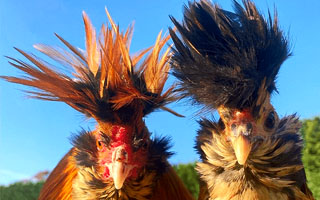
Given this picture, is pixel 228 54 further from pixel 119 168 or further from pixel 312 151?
pixel 312 151

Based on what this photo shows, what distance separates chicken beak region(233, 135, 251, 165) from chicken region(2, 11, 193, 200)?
755 millimetres

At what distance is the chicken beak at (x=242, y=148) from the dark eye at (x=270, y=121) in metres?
0.28

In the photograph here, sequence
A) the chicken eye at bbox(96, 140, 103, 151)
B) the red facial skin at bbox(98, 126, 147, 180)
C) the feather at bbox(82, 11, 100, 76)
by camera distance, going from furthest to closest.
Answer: the feather at bbox(82, 11, 100, 76) < the chicken eye at bbox(96, 140, 103, 151) < the red facial skin at bbox(98, 126, 147, 180)

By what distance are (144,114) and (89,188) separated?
0.68 m

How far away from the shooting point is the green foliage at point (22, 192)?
4.70 metres

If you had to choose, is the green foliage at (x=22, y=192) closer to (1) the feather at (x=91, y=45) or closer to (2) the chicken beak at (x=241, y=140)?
(1) the feather at (x=91, y=45)

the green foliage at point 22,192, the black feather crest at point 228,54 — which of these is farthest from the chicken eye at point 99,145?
the green foliage at point 22,192

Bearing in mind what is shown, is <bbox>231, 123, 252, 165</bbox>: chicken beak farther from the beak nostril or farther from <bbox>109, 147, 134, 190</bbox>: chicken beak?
<bbox>109, 147, 134, 190</bbox>: chicken beak

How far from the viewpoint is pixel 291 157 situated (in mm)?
2129

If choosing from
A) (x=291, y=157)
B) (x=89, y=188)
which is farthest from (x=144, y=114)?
(x=291, y=157)

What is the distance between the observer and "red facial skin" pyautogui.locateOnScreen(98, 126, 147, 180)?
237 centimetres

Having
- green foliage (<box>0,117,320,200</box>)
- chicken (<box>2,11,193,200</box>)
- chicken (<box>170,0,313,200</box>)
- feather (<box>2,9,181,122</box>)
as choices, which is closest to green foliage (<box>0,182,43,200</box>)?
green foliage (<box>0,117,320,200</box>)

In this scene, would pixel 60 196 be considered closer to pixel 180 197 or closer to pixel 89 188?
pixel 89 188

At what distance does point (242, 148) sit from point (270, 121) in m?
0.38
